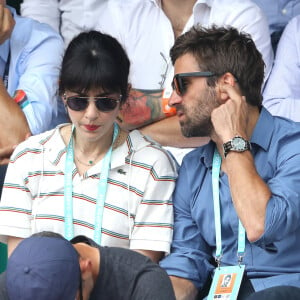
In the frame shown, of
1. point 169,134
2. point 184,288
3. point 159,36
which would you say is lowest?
point 184,288

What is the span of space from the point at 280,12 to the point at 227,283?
84.7 inches

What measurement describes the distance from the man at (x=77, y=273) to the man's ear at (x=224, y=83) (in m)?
0.80

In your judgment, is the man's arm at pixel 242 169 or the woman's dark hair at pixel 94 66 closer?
the man's arm at pixel 242 169

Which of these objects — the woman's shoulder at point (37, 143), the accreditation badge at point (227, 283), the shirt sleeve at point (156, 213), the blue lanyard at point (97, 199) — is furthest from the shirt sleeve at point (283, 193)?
the woman's shoulder at point (37, 143)

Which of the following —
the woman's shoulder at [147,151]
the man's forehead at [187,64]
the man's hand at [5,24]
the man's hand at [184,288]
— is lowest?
the man's hand at [184,288]

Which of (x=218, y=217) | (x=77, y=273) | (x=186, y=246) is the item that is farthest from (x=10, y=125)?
(x=77, y=273)

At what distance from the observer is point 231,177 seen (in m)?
3.41

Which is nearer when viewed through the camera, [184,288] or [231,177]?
[231,177]

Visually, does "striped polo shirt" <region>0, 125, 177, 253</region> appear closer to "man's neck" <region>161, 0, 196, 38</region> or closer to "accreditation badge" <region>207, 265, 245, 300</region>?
"accreditation badge" <region>207, 265, 245, 300</region>

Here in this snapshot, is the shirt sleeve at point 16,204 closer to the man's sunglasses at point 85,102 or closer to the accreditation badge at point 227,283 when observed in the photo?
the man's sunglasses at point 85,102

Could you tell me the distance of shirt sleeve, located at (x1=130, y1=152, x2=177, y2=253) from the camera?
3662 millimetres

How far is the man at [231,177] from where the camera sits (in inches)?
132

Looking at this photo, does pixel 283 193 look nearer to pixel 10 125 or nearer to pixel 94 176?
pixel 94 176

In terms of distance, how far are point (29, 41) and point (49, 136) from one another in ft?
2.71
